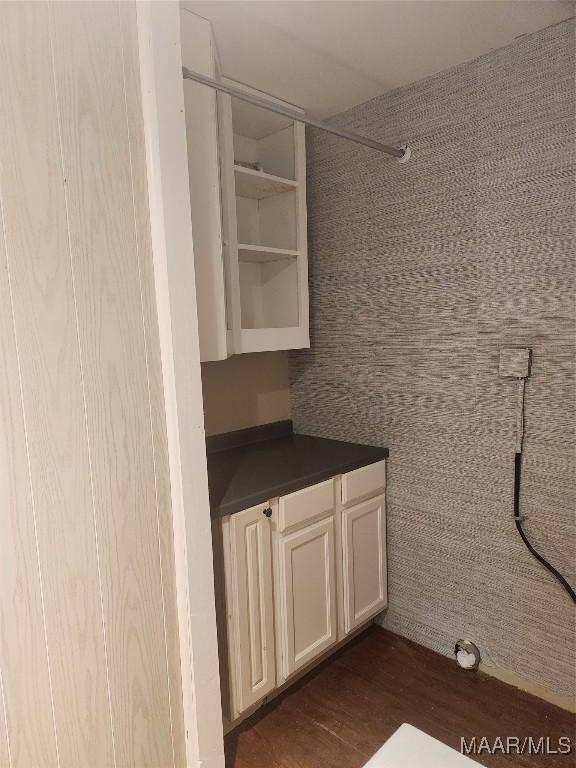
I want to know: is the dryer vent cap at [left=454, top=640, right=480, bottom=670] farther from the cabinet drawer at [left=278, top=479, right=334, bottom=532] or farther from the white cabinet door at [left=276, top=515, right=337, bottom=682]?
the cabinet drawer at [left=278, top=479, right=334, bottom=532]

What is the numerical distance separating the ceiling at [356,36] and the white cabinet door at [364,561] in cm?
160

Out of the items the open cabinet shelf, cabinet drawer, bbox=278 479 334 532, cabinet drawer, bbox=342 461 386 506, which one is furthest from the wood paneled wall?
→ cabinet drawer, bbox=342 461 386 506

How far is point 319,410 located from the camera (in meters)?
2.43

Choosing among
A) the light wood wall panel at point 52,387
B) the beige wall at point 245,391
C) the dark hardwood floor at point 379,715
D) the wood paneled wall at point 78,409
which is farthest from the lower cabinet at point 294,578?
the beige wall at point 245,391

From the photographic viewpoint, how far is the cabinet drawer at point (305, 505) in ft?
5.71

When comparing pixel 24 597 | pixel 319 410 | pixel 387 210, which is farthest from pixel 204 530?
pixel 387 210

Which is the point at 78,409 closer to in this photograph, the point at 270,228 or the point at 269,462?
the point at 269,462

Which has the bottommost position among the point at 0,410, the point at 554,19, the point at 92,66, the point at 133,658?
the point at 133,658

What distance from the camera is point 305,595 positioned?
1.85 m

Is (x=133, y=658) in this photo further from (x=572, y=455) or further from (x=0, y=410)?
(x=572, y=455)

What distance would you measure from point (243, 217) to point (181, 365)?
1.12 metres

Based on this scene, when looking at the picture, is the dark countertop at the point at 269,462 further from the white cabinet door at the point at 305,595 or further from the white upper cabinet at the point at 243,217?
the white upper cabinet at the point at 243,217

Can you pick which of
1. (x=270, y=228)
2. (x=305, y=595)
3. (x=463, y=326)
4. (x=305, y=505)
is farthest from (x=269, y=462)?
(x=270, y=228)

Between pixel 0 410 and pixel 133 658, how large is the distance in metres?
0.71
